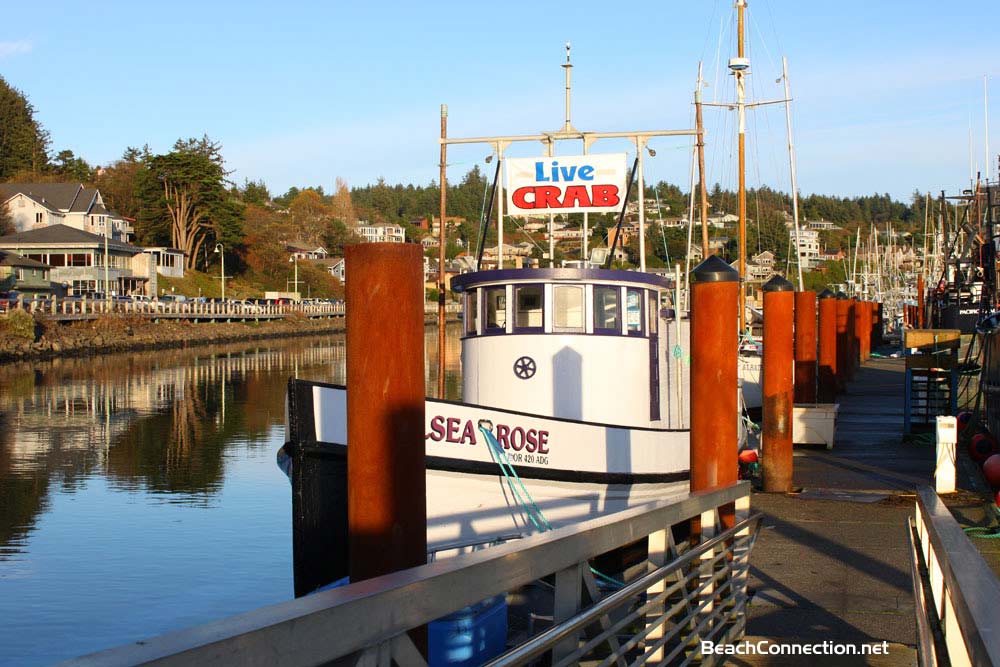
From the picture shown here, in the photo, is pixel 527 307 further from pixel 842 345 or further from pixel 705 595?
pixel 842 345

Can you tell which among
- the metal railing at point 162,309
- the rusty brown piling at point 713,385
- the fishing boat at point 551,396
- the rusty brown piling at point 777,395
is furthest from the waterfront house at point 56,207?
the rusty brown piling at point 713,385

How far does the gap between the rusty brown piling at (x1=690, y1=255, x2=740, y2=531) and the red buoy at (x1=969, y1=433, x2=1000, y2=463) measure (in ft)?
29.6

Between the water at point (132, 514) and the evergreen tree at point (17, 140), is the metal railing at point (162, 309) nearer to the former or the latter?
the water at point (132, 514)

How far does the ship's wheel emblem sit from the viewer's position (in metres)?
12.2

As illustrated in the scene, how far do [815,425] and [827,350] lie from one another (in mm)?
7375

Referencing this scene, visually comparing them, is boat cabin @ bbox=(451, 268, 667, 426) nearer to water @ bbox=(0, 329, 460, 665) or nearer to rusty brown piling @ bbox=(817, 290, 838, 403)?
water @ bbox=(0, 329, 460, 665)

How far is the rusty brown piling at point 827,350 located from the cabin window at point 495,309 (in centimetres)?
1342

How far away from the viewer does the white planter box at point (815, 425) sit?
17.7 m

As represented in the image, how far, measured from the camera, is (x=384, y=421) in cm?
400

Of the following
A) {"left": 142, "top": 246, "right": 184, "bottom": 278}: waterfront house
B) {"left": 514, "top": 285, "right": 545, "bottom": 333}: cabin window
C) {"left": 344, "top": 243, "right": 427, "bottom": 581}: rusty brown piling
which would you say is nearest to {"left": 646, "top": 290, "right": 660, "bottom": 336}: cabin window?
{"left": 514, "top": 285, "right": 545, "bottom": 333}: cabin window

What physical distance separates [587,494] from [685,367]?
4653mm

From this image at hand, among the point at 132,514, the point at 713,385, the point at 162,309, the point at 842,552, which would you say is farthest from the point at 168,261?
the point at 713,385

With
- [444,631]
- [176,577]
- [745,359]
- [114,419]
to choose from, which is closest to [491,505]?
[444,631]

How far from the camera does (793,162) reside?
120 feet
